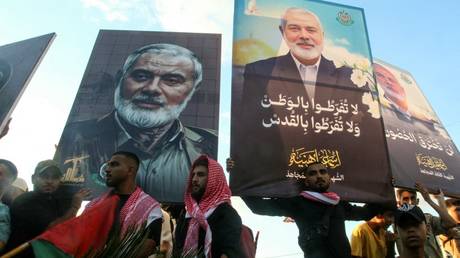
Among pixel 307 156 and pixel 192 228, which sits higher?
pixel 307 156

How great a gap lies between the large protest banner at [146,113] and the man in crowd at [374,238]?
2.33m

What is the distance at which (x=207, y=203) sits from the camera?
7.95ft

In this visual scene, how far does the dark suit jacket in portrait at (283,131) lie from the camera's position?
136 inches

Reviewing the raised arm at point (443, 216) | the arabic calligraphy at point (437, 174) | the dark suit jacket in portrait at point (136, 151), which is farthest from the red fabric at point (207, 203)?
the arabic calligraphy at point (437, 174)

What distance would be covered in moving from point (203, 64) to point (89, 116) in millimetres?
1984

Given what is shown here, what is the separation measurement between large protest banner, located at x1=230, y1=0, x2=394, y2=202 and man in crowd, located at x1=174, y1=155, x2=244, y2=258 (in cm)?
76

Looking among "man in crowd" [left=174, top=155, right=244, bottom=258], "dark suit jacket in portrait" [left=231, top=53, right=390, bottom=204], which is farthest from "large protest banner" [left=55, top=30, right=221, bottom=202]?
"man in crowd" [left=174, top=155, right=244, bottom=258]

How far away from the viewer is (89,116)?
548cm

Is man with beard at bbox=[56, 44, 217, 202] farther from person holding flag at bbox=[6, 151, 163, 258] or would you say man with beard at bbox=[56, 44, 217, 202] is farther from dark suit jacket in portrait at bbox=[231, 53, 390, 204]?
person holding flag at bbox=[6, 151, 163, 258]

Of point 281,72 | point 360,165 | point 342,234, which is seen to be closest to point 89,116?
point 281,72

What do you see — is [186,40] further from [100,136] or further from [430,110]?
[430,110]

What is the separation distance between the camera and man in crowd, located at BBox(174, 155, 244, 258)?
7.22 feet

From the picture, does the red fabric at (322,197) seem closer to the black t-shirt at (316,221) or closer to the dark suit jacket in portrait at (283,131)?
the black t-shirt at (316,221)

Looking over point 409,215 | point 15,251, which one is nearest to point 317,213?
point 409,215
